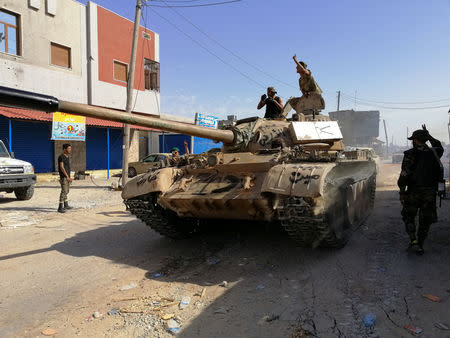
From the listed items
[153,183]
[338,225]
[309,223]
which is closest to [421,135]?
[338,225]

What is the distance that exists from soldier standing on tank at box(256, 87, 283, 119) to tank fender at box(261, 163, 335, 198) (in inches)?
128

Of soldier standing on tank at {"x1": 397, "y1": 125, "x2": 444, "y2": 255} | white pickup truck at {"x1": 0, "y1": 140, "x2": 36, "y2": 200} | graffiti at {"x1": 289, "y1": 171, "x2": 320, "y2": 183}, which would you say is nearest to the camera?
graffiti at {"x1": 289, "y1": 171, "x2": 320, "y2": 183}

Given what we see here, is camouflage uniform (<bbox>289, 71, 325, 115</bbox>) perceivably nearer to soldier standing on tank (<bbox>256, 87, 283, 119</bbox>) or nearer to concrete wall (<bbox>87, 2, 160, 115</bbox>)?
soldier standing on tank (<bbox>256, 87, 283, 119</bbox>)

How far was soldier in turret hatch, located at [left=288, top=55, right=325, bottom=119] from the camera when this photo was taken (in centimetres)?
737

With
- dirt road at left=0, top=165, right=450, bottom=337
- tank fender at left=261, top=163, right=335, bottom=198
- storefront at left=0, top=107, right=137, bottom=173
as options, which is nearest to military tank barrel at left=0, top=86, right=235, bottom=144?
tank fender at left=261, top=163, right=335, bottom=198

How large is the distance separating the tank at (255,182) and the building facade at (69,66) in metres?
11.3

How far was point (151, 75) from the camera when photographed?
2238 cm

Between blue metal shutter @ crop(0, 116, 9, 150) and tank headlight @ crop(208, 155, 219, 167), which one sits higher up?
blue metal shutter @ crop(0, 116, 9, 150)

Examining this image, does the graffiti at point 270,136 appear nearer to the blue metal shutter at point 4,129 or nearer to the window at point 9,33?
the blue metal shutter at point 4,129

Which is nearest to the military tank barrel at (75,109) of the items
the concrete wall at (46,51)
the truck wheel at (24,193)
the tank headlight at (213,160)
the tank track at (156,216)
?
the tank headlight at (213,160)

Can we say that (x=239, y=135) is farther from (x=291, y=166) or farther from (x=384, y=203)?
(x=384, y=203)

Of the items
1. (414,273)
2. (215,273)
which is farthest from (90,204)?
(414,273)

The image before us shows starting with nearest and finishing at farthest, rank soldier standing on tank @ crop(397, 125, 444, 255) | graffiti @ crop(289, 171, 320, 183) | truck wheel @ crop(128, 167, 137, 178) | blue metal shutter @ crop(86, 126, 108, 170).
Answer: graffiti @ crop(289, 171, 320, 183) < soldier standing on tank @ crop(397, 125, 444, 255) < truck wheel @ crop(128, 167, 137, 178) < blue metal shutter @ crop(86, 126, 108, 170)

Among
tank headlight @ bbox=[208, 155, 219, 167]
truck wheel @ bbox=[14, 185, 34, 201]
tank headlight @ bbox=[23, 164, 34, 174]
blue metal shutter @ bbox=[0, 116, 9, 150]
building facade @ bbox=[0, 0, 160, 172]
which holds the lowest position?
truck wheel @ bbox=[14, 185, 34, 201]
